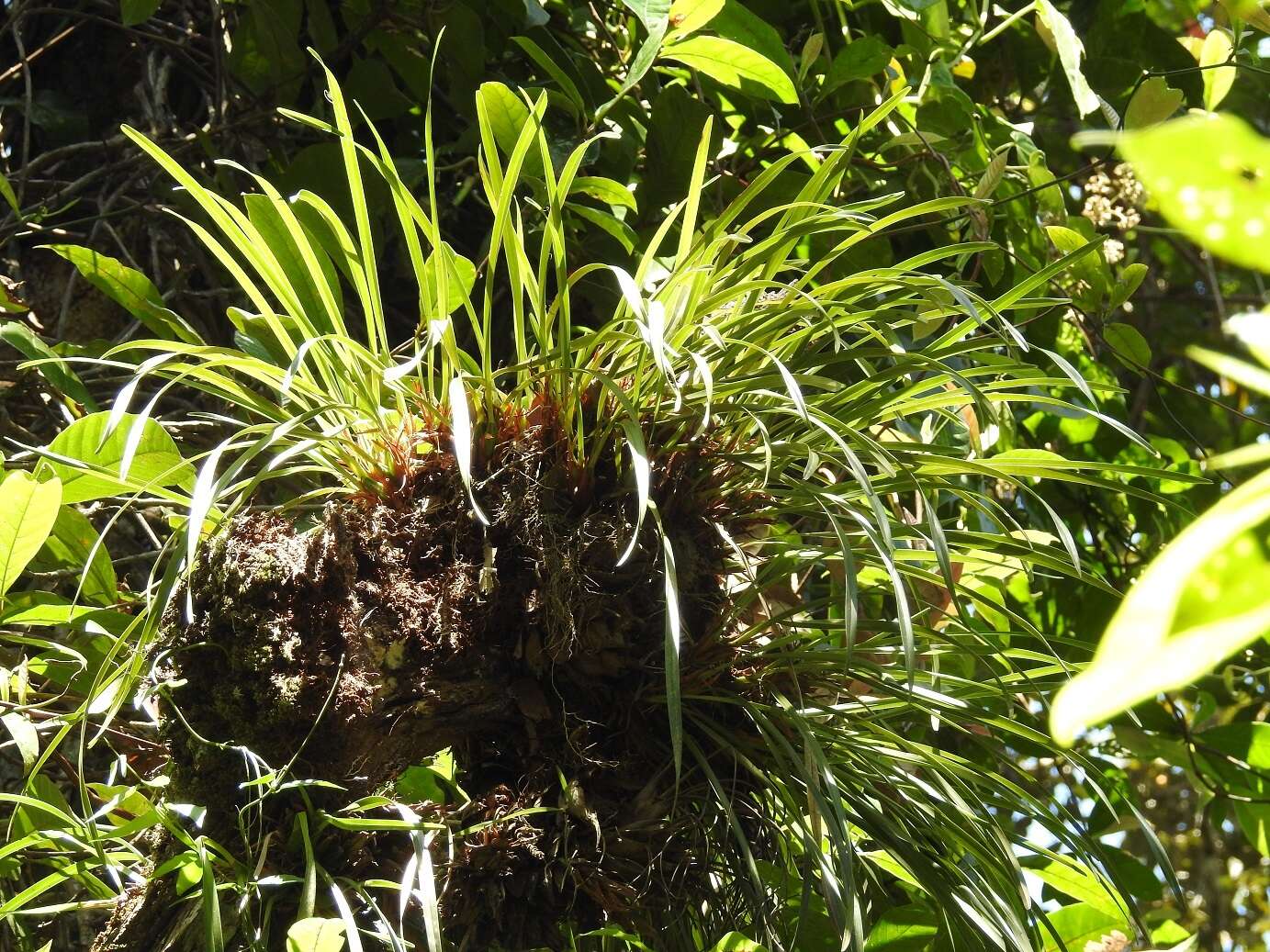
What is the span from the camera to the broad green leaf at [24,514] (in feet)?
2.23

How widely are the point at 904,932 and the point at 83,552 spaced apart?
2.21 feet

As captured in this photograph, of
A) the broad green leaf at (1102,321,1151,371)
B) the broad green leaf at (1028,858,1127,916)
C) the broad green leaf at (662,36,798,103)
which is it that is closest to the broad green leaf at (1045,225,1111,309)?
the broad green leaf at (1102,321,1151,371)

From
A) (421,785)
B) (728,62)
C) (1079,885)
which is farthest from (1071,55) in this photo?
(421,785)

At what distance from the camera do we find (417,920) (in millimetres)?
723

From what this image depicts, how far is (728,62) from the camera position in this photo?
0.91 metres

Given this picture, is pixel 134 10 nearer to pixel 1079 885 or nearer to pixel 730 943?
pixel 730 943

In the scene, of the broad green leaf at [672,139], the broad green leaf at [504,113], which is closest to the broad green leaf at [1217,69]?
the broad green leaf at [672,139]

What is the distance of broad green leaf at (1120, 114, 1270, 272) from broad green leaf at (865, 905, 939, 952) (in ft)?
2.27

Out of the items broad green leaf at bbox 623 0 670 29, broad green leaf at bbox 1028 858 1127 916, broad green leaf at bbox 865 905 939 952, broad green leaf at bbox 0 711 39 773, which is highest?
broad green leaf at bbox 623 0 670 29

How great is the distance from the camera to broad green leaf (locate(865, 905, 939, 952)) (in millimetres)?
762

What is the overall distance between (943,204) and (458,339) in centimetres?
59

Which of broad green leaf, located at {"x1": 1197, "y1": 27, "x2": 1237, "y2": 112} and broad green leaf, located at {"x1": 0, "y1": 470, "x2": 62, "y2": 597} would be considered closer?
broad green leaf, located at {"x1": 0, "y1": 470, "x2": 62, "y2": 597}

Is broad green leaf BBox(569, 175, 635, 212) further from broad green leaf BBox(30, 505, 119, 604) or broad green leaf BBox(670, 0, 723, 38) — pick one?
broad green leaf BBox(30, 505, 119, 604)

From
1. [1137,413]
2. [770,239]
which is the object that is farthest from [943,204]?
Result: [1137,413]
